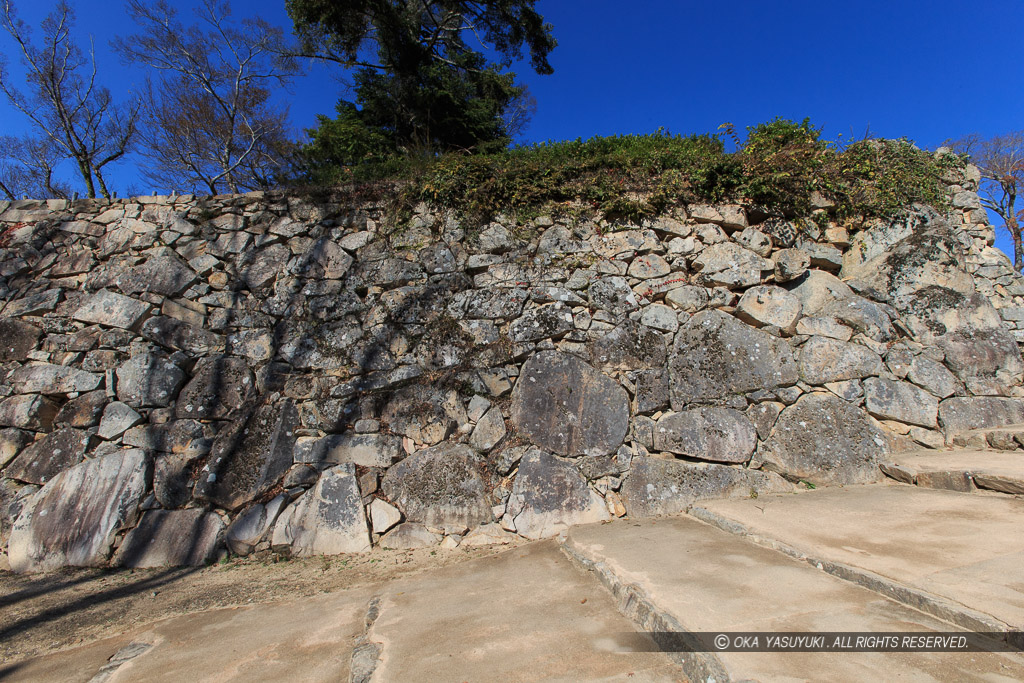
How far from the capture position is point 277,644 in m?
2.43

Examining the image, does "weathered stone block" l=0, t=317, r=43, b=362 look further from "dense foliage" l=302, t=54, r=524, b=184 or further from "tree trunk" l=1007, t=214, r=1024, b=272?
"tree trunk" l=1007, t=214, r=1024, b=272

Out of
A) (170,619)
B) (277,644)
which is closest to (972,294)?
(277,644)

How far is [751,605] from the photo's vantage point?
79.6 inches

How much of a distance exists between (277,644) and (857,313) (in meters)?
5.42

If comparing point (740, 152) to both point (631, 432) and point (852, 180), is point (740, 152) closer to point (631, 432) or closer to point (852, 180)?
point (852, 180)

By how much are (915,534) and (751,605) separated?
137cm

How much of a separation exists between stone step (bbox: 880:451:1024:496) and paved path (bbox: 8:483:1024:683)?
128 mm

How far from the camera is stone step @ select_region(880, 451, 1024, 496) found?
3.12 meters

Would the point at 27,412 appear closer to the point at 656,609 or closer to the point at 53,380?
the point at 53,380

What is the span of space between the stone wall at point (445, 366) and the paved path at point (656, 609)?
72 centimetres

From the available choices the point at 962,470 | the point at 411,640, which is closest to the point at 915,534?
the point at 962,470

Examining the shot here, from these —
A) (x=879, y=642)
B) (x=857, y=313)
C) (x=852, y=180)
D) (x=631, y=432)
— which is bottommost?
(x=879, y=642)

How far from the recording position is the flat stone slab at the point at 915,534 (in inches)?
77.7

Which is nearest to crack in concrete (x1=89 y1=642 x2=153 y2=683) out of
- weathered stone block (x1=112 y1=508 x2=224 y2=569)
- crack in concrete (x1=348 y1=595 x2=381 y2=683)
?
weathered stone block (x1=112 y1=508 x2=224 y2=569)
